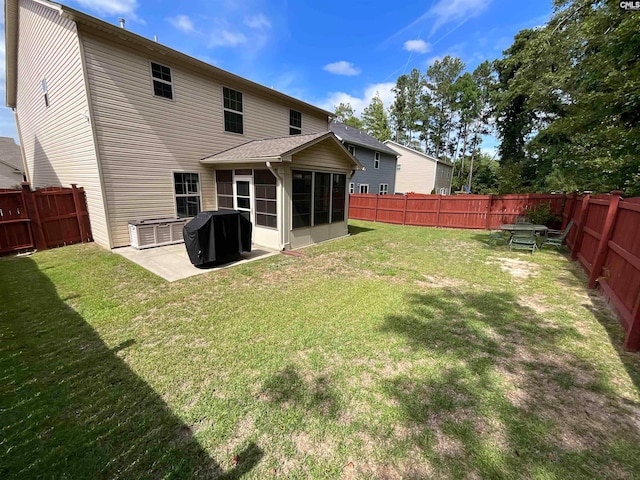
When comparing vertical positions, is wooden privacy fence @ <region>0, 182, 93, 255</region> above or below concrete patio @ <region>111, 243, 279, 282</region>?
above

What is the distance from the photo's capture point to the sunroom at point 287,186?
739 centimetres

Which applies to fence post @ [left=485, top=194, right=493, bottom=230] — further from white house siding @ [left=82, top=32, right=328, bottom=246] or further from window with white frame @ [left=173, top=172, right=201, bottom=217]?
window with white frame @ [left=173, top=172, right=201, bottom=217]

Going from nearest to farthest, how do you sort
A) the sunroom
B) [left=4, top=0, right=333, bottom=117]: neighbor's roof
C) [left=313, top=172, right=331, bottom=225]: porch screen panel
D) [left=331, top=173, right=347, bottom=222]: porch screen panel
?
[left=4, top=0, right=333, bottom=117]: neighbor's roof < the sunroom < [left=313, top=172, right=331, bottom=225]: porch screen panel < [left=331, top=173, right=347, bottom=222]: porch screen panel

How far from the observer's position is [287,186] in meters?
7.43

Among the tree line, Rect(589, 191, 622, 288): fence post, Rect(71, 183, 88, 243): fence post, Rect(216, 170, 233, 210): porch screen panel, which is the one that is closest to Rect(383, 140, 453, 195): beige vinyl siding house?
the tree line

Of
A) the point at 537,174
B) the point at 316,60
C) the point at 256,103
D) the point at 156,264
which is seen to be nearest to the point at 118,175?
the point at 156,264

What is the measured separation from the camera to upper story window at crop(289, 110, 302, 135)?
39.3 ft

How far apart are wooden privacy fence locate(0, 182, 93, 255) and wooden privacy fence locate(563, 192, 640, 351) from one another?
39.4 feet

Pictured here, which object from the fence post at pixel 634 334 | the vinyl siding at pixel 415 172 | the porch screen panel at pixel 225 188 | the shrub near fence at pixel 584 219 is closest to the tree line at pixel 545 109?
the shrub near fence at pixel 584 219

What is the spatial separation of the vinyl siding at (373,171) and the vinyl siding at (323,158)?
10.6m

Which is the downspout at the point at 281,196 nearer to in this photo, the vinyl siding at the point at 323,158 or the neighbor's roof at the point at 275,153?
the neighbor's roof at the point at 275,153

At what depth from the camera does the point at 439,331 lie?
11.9ft

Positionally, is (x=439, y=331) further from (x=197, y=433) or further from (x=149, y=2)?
(x=149, y=2)

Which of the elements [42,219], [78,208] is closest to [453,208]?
[78,208]
